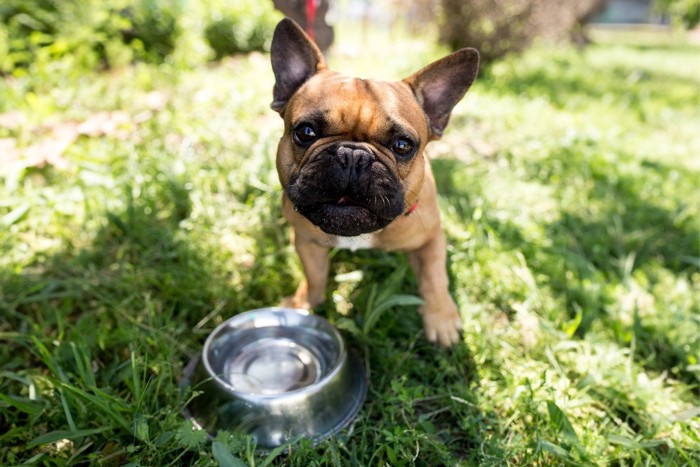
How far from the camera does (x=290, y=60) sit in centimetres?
259

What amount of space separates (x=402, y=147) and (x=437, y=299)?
0.82 meters

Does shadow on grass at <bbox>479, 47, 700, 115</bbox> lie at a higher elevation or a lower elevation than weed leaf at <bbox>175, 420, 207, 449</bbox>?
lower

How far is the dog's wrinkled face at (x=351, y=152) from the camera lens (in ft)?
6.86

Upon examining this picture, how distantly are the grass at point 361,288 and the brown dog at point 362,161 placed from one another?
0.79 feet

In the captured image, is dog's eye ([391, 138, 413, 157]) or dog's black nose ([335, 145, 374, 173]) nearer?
dog's black nose ([335, 145, 374, 173])

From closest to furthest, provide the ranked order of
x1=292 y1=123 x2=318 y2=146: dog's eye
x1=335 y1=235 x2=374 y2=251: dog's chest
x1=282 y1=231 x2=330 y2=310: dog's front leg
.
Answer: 1. x1=292 y1=123 x2=318 y2=146: dog's eye
2. x1=335 y1=235 x2=374 y2=251: dog's chest
3. x1=282 y1=231 x2=330 y2=310: dog's front leg

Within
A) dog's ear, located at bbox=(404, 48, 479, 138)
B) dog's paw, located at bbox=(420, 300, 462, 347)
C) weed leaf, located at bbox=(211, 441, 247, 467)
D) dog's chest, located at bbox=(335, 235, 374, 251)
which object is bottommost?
dog's paw, located at bbox=(420, 300, 462, 347)

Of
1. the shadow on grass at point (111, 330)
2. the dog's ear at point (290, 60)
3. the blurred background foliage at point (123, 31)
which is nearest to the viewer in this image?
the shadow on grass at point (111, 330)

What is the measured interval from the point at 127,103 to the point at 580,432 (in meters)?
4.77

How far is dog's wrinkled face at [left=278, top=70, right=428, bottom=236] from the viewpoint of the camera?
6.86 ft

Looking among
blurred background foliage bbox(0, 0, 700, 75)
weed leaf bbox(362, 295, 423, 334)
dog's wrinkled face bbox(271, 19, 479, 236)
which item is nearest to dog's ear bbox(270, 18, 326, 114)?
dog's wrinkled face bbox(271, 19, 479, 236)

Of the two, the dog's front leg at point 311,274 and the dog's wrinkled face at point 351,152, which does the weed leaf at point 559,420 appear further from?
the dog's front leg at point 311,274

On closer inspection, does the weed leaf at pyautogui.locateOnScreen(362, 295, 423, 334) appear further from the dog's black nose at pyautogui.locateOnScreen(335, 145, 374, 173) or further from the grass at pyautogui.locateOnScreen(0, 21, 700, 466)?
the dog's black nose at pyautogui.locateOnScreen(335, 145, 374, 173)

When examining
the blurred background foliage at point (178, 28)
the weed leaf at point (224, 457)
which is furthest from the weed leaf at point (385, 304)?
the blurred background foliage at point (178, 28)
